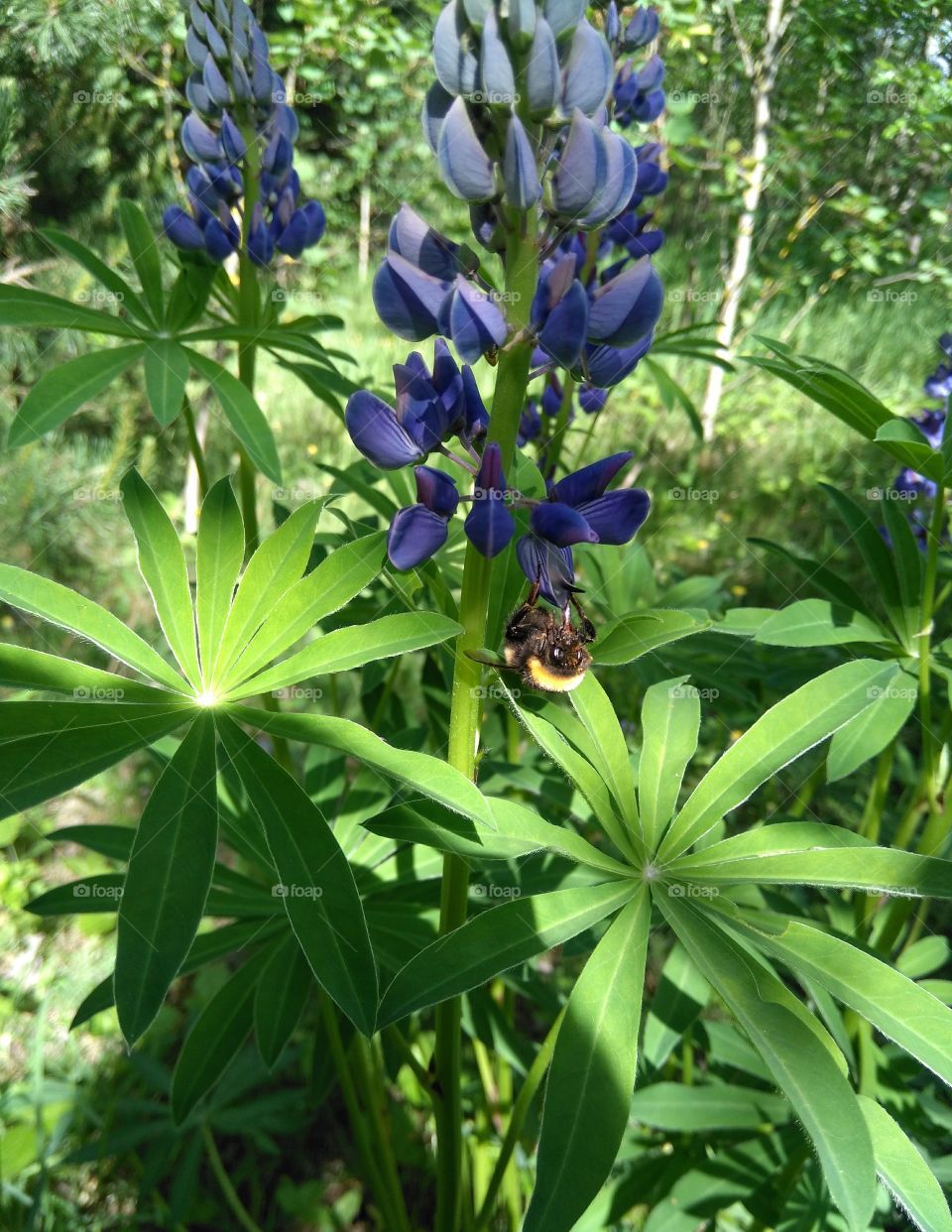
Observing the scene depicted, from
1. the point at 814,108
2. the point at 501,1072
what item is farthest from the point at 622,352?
the point at 814,108

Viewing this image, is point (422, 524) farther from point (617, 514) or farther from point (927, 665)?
point (927, 665)

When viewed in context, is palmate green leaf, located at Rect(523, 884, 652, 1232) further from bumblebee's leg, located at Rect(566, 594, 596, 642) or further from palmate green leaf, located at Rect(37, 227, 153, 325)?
palmate green leaf, located at Rect(37, 227, 153, 325)

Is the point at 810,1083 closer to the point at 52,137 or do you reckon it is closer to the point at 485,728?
the point at 485,728

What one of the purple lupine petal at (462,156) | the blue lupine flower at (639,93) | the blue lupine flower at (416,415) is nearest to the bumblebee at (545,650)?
the blue lupine flower at (416,415)

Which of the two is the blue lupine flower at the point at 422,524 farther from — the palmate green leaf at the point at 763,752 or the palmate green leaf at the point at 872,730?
the palmate green leaf at the point at 872,730

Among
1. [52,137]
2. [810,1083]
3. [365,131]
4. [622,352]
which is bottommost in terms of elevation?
[810,1083]

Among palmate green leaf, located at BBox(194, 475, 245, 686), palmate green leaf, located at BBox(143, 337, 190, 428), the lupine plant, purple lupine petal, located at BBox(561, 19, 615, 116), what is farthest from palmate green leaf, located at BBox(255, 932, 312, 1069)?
purple lupine petal, located at BBox(561, 19, 615, 116)
